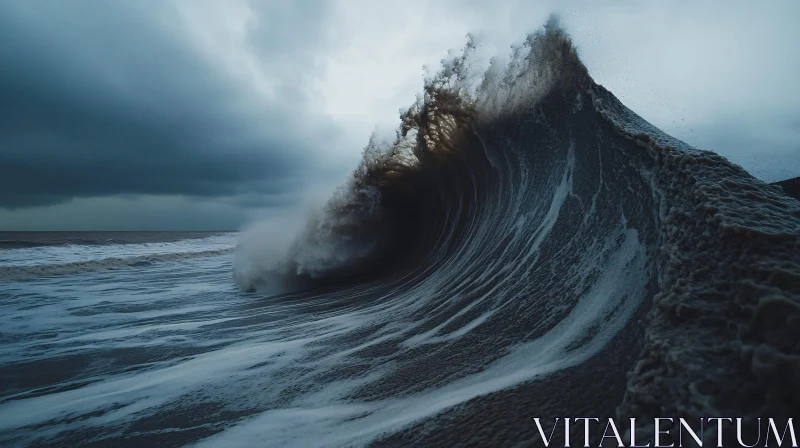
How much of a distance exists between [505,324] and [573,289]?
0.47 meters

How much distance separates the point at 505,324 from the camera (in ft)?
8.18

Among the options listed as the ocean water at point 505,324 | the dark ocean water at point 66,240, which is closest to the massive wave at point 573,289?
the ocean water at point 505,324

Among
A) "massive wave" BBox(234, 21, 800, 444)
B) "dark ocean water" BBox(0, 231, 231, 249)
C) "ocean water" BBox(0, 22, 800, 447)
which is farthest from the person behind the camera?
"dark ocean water" BBox(0, 231, 231, 249)

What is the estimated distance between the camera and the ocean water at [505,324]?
1.16 meters

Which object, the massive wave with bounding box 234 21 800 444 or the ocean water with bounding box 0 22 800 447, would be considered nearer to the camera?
the massive wave with bounding box 234 21 800 444

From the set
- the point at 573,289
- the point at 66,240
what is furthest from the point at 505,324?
the point at 66,240

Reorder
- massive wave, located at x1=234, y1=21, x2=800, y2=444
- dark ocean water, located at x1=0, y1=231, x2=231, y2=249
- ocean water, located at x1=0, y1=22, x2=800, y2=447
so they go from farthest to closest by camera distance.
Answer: dark ocean water, located at x1=0, y1=231, x2=231, y2=249 < ocean water, located at x1=0, y1=22, x2=800, y2=447 < massive wave, located at x1=234, y1=21, x2=800, y2=444

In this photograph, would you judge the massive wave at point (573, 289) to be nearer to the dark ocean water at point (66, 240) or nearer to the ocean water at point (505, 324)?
the ocean water at point (505, 324)

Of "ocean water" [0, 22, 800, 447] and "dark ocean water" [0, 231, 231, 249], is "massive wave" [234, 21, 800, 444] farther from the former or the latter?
"dark ocean water" [0, 231, 231, 249]

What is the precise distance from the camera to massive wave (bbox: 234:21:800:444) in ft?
3.43

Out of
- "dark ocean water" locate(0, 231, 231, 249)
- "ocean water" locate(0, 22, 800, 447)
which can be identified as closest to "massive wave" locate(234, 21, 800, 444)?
"ocean water" locate(0, 22, 800, 447)

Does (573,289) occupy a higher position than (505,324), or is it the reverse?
(573,289)

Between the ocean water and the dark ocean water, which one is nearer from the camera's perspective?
the ocean water

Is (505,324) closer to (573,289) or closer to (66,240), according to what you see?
(573,289)
